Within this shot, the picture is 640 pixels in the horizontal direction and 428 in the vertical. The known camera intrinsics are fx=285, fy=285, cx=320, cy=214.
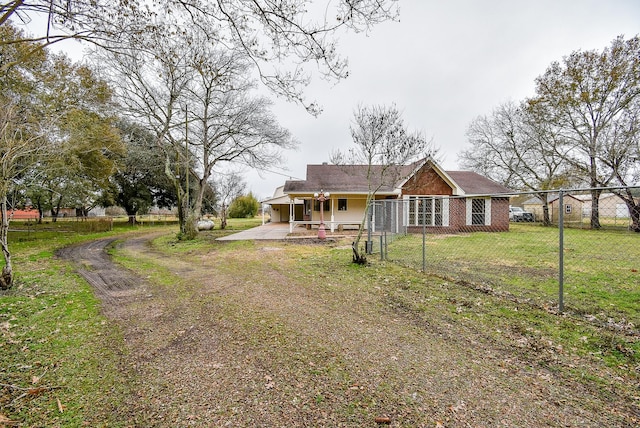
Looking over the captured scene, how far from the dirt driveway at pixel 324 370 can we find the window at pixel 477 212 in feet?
51.3

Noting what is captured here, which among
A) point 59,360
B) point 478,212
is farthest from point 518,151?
point 59,360

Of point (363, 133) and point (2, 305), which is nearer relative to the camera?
point (2, 305)

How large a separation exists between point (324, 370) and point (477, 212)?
18609mm

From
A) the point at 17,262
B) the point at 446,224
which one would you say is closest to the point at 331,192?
the point at 446,224

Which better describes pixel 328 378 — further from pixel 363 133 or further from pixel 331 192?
pixel 331 192

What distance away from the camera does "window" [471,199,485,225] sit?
18234 millimetres

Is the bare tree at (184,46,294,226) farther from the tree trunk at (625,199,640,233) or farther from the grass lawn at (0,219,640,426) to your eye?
the tree trunk at (625,199,640,233)

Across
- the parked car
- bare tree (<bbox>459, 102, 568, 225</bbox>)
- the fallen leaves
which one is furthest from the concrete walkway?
bare tree (<bbox>459, 102, 568, 225</bbox>)

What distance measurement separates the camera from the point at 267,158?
17.4 metres

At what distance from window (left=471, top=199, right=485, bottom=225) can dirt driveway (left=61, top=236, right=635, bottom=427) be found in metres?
15.7

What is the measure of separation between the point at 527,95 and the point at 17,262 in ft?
101

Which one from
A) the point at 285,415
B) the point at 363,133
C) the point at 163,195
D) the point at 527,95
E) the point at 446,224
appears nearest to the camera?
the point at 285,415

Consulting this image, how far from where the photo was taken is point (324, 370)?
2.84 metres

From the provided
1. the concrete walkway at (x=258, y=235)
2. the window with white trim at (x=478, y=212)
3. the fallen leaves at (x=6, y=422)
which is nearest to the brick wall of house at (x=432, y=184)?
the window with white trim at (x=478, y=212)
